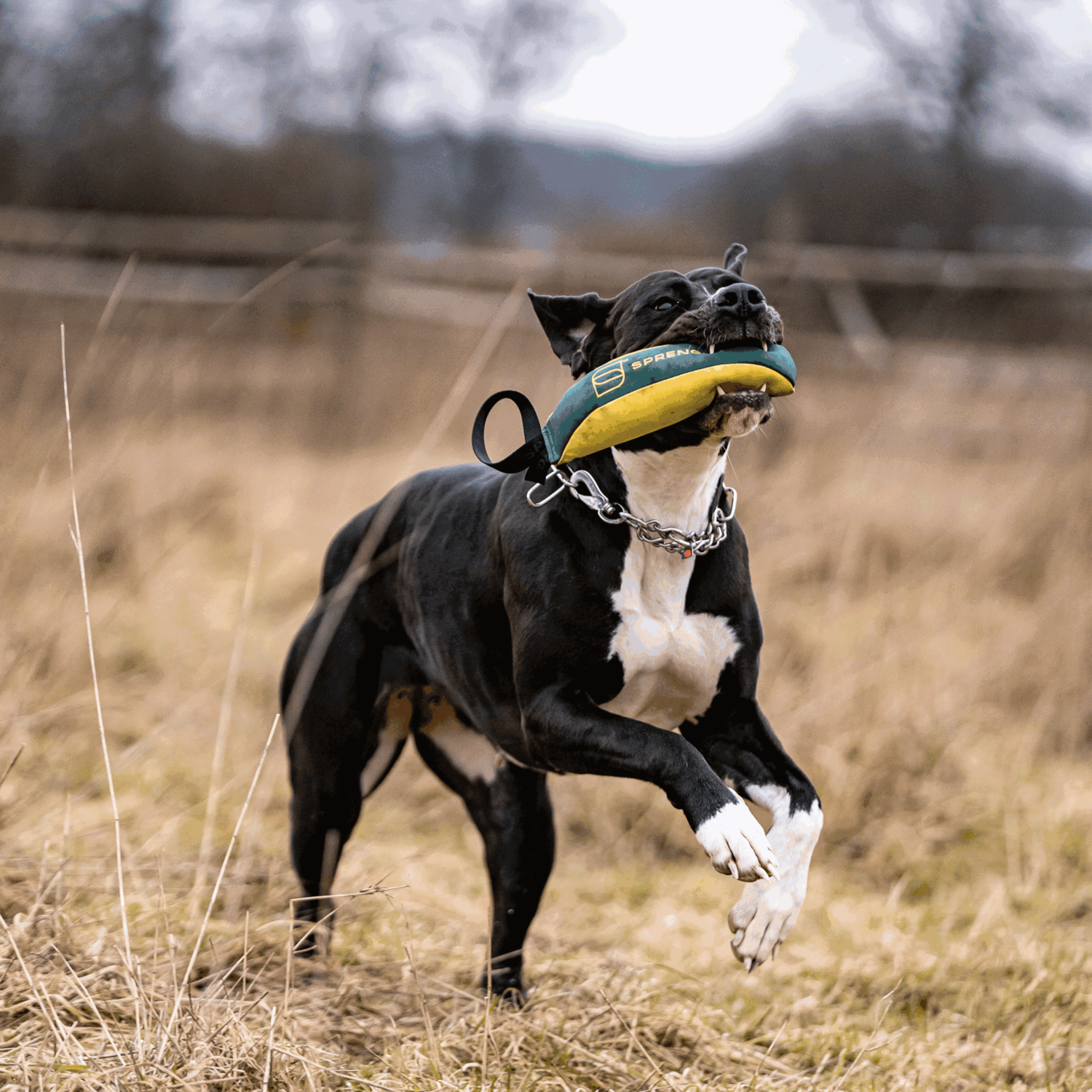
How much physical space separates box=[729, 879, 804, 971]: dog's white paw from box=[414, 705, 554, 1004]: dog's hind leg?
92 cm

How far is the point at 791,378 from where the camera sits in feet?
5.91

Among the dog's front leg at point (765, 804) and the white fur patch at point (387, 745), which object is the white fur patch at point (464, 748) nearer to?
the white fur patch at point (387, 745)

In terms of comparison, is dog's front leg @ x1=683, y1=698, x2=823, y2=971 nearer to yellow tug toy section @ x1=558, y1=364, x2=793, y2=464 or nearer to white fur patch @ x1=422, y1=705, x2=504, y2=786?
yellow tug toy section @ x1=558, y1=364, x2=793, y2=464

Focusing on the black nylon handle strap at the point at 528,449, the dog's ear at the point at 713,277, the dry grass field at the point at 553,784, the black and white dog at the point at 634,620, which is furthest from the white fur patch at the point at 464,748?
the dog's ear at the point at 713,277

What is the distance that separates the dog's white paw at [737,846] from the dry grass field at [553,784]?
549 millimetres

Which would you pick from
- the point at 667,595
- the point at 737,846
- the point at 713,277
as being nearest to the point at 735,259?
the point at 713,277

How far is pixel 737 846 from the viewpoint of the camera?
5.22 ft

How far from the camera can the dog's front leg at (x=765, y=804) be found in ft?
5.76

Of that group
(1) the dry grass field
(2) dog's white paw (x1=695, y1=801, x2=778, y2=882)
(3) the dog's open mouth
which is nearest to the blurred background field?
(1) the dry grass field

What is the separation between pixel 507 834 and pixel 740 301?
1.48 m

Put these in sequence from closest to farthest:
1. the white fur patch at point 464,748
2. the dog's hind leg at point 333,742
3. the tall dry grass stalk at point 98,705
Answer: the tall dry grass stalk at point 98,705 < the dog's hind leg at point 333,742 < the white fur patch at point 464,748

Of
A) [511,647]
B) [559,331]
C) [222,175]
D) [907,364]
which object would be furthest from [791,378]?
[222,175]

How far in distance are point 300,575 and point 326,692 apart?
362 centimetres

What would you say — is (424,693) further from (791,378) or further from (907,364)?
(907,364)
